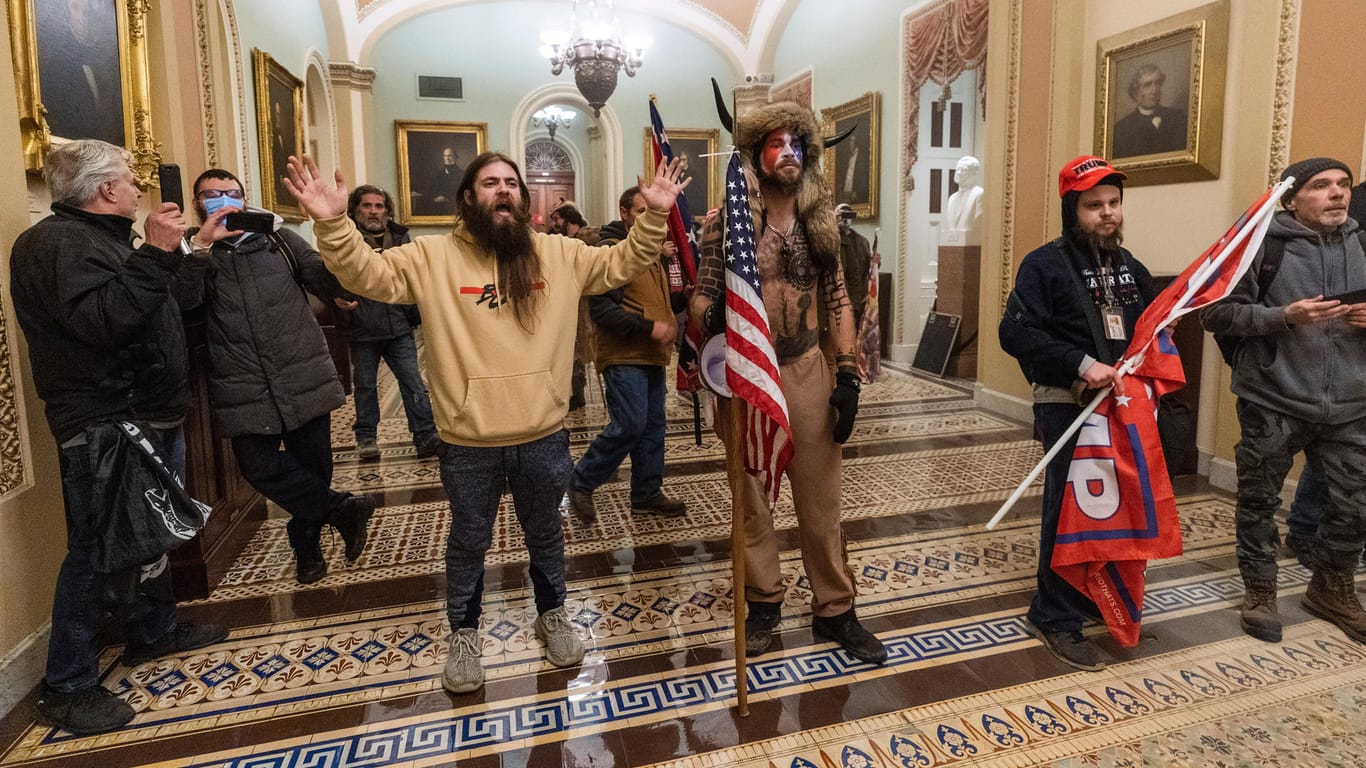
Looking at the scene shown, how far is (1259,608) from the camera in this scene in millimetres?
2928

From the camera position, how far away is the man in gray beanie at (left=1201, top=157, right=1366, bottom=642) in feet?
9.06

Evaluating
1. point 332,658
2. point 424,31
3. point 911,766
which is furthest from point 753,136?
point 424,31

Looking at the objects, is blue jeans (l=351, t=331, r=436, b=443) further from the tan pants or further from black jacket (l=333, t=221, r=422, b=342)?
the tan pants

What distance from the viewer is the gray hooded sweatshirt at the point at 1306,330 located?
2.76 meters

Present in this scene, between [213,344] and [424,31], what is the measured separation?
390 inches

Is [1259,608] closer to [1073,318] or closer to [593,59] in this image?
[1073,318]

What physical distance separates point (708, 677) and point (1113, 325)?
5.95 feet

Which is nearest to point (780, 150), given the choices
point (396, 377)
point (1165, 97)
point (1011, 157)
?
point (396, 377)

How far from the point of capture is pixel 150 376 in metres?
2.59

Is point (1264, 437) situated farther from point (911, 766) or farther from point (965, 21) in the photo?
point (965, 21)

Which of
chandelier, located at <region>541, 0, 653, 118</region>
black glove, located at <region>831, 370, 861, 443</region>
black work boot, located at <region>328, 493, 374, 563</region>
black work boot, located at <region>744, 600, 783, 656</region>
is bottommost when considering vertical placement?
black work boot, located at <region>744, 600, 783, 656</region>

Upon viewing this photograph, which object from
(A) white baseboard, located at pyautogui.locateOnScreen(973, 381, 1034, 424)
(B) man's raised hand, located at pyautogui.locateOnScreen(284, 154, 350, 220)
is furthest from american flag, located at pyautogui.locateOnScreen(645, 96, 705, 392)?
(A) white baseboard, located at pyautogui.locateOnScreen(973, 381, 1034, 424)

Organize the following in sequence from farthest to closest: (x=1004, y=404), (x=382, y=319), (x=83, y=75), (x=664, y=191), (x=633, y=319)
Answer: (x=1004, y=404), (x=382, y=319), (x=633, y=319), (x=83, y=75), (x=664, y=191)

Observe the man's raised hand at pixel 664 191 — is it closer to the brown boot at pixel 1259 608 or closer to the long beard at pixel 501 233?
the long beard at pixel 501 233
